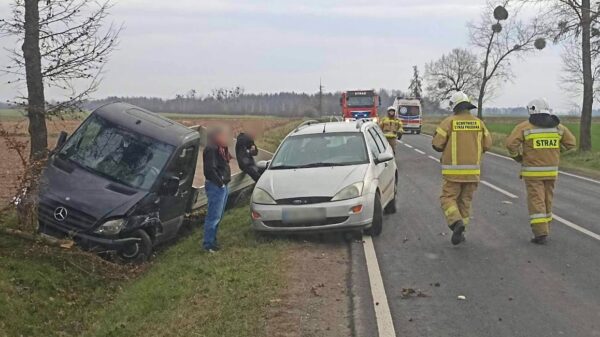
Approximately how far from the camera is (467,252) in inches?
303

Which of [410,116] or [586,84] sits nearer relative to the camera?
[586,84]

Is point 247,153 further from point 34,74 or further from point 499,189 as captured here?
Answer: point 499,189

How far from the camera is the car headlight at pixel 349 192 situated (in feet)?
26.5

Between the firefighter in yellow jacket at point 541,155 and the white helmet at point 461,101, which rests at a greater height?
the white helmet at point 461,101

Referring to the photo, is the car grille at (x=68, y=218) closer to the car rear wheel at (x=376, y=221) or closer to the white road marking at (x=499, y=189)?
the car rear wheel at (x=376, y=221)

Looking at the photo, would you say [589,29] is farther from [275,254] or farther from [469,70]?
[469,70]

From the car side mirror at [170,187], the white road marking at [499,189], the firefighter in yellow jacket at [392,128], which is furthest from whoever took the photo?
the firefighter in yellow jacket at [392,128]

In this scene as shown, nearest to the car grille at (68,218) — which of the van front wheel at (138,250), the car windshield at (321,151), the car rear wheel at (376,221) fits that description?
the van front wheel at (138,250)

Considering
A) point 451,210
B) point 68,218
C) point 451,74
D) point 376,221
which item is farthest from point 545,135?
point 451,74

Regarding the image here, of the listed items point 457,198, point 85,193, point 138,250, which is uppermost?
point 85,193

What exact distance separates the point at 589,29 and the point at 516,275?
2005 centimetres

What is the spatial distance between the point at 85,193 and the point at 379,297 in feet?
13.4

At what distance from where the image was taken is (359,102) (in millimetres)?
36938

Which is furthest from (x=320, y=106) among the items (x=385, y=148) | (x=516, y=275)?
(x=516, y=275)
